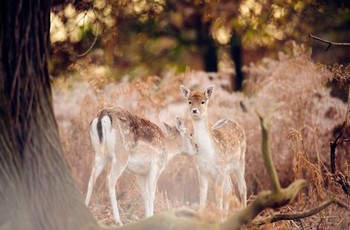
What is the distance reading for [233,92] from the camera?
47.8 ft

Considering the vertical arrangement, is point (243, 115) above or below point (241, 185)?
above

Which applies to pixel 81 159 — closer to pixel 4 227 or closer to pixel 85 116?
pixel 85 116

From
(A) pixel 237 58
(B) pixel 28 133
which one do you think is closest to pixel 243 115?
(A) pixel 237 58

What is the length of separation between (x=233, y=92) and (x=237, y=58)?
4.52 m

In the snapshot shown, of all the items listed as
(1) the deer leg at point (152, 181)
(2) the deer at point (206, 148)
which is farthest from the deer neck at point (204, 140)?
(1) the deer leg at point (152, 181)

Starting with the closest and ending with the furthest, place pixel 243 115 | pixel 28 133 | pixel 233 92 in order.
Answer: pixel 28 133 < pixel 243 115 < pixel 233 92

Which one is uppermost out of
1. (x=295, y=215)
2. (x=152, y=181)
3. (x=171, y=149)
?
(x=171, y=149)

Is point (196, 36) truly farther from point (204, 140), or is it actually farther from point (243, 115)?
point (204, 140)

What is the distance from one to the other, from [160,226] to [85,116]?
18.9 ft

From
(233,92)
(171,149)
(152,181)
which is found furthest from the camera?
(233,92)

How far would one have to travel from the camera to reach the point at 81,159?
11.4 meters

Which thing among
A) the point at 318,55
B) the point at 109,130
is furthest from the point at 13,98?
the point at 318,55

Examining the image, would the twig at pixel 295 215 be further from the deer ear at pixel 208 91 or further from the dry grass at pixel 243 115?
the dry grass at pixel 243 115

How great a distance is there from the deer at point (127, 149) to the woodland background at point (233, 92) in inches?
21.9
